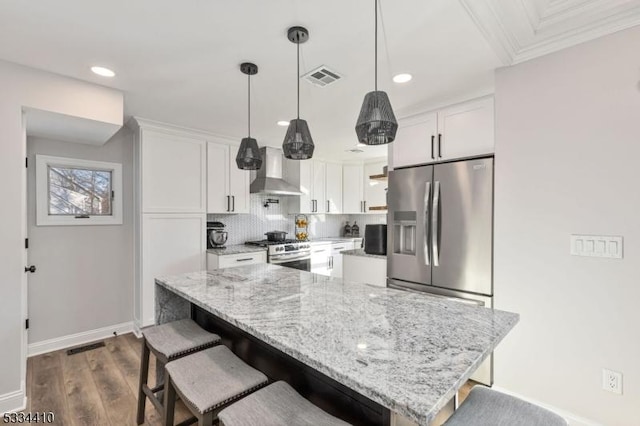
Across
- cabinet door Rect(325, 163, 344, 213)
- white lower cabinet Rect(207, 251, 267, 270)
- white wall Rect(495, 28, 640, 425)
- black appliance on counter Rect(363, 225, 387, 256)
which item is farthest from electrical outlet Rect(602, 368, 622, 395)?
cabinet door Rect(325, 163, 344, 213)

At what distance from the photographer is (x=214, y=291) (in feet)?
5.73

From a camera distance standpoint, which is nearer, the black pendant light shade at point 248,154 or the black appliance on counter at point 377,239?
the black pendant light shade at point 248,154

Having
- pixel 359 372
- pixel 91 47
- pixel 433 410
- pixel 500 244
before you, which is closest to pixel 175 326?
pixel 359 372

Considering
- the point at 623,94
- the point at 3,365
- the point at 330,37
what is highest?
the point at 330,37

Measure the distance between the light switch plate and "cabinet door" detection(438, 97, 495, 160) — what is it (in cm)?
90

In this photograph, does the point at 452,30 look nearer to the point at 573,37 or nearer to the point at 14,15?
the point at 573,37

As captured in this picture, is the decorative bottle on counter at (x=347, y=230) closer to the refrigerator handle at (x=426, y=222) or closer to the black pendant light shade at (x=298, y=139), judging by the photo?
the refrigerator handle at (x=426, y=222)

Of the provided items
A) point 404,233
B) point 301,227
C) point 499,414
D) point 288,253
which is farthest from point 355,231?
point 499,414

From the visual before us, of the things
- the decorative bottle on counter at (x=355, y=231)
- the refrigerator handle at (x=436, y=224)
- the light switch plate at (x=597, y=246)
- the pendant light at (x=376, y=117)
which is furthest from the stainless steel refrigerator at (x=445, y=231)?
the decorative bottle on counter at (x=355, y=231)

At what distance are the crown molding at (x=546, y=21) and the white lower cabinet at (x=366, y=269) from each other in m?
2.06

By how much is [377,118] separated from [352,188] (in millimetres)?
4490

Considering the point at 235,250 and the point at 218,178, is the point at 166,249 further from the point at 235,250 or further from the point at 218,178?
the point at 218,178

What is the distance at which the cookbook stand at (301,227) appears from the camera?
5.37 m

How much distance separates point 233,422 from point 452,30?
2.15 metres
